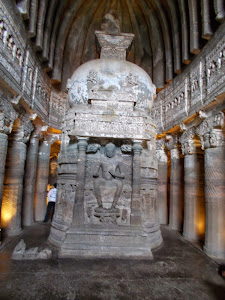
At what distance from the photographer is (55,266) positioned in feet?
14.4

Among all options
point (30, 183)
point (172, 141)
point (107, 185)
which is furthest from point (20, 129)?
point (172, 141)

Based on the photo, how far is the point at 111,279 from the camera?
13.0 feet

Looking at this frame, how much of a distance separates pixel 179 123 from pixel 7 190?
7549 mm

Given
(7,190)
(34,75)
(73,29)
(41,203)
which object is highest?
(73,29)

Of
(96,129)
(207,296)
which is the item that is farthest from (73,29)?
(207,296)

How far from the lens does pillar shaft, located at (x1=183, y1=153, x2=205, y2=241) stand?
7.63 metres

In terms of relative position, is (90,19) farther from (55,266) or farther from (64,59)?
(55,266)

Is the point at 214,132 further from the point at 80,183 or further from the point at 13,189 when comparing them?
the point at 13,189

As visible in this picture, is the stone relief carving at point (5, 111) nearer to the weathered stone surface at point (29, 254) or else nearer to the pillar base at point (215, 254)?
the weathered stone surface at point (29, 254)

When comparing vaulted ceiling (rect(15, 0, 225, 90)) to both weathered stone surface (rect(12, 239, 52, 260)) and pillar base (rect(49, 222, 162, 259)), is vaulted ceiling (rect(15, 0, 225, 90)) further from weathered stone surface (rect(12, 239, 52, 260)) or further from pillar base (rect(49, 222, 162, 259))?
weathered stone surface (rect(12, 239, 52, 260))

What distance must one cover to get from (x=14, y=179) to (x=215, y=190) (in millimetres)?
7199

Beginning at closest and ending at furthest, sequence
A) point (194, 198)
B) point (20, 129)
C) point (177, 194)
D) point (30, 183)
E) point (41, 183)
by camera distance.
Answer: point (20, 129) < point (194, 198) < point (30, 183) < point (177, 194) < point (41, 183)

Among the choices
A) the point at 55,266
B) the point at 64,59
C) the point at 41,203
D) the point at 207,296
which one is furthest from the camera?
the point at 64,59

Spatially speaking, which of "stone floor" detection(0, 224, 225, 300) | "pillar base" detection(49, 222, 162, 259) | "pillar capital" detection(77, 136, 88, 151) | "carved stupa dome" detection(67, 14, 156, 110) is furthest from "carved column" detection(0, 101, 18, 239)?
"pillar base" detection(49, 222, 162, 259)
